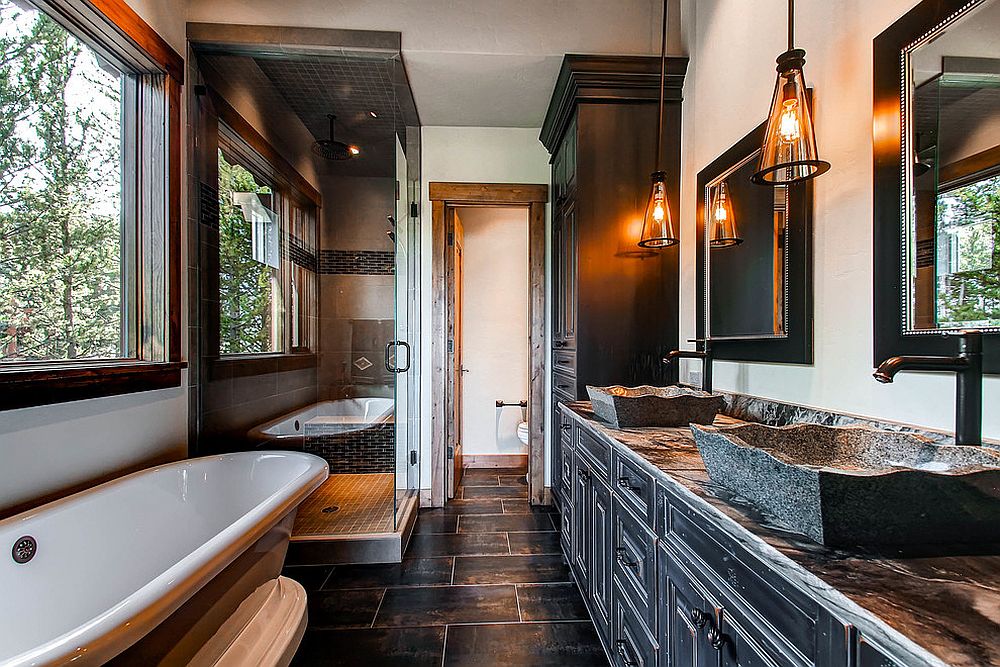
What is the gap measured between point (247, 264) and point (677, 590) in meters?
2.85

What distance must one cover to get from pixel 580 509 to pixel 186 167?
8.14ft

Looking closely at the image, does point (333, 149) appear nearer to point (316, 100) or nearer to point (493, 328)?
point (316, 100)

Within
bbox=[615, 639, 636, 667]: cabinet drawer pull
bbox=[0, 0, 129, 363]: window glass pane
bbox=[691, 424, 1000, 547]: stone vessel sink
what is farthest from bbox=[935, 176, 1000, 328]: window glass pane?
bbox=[0, 0, 129, 363]: window glass pane

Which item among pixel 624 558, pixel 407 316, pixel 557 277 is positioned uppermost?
pixel 557 277

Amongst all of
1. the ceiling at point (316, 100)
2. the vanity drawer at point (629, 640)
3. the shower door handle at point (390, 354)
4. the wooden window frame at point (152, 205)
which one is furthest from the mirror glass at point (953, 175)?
the wooden window frame at point (152, 205)

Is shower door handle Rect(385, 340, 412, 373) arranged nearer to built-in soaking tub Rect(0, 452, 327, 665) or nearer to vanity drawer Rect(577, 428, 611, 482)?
built-in soaking tub Rect(0, 452, 327, 665)

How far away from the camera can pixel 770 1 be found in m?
1.81

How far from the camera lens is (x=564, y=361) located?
3.00m

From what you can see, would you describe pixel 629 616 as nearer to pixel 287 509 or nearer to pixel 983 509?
pixel 983 509

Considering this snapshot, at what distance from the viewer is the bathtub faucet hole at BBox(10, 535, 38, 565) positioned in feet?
4.50

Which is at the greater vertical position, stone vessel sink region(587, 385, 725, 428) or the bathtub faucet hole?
stone vessel sink region(587, 385, 725, 428)

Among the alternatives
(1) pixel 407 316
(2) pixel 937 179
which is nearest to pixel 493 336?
(1) pixel 407 316

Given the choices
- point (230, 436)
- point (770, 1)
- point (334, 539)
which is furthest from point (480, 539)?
point (770, 1)

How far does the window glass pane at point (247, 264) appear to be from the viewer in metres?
2.81
